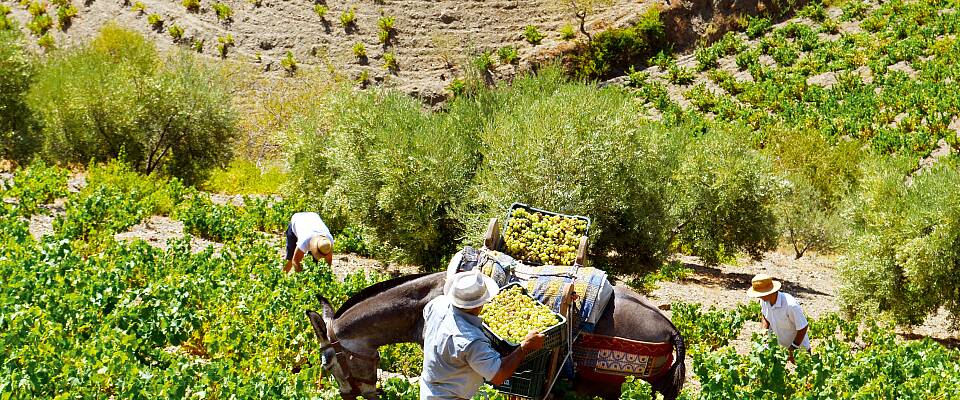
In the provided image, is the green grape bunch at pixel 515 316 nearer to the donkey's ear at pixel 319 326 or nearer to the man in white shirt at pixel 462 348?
the man in white shirt at pixel 462 348

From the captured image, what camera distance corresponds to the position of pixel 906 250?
744 inches

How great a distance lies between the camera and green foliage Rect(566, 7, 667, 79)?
5619 centimetres

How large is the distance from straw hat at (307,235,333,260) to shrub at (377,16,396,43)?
150 ft

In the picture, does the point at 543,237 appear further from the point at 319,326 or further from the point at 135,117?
the point at 135,117

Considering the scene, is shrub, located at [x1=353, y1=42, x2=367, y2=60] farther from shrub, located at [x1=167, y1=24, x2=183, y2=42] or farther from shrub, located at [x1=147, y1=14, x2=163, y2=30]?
shrub, located at [x1=147, y1=14, x2=163, y2=30]

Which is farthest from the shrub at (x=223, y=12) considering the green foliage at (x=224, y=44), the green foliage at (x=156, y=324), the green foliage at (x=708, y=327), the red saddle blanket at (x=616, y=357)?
the red saddle blanket at (x=616, y=357)

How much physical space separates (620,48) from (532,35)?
5.69m

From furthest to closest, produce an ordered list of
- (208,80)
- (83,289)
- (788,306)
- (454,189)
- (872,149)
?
(872,149), (208,80), (454,189), (83,289), (788,306)

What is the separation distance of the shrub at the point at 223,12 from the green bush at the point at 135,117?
20336mm

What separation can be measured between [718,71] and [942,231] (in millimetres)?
38095

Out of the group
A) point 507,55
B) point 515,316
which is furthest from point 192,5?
point 515,316

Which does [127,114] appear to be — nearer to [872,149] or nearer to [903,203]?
[903,203]

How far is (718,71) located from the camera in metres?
55.1

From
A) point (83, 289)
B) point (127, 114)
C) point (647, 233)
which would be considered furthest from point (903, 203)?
point (127, 114)
